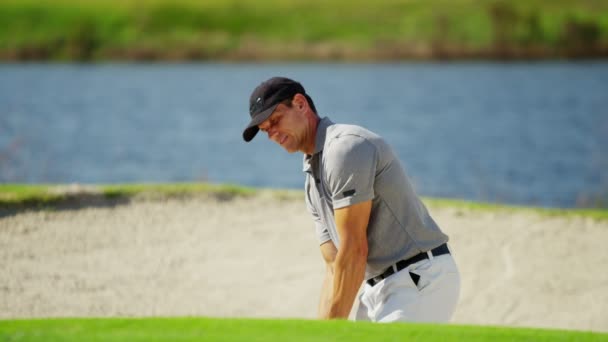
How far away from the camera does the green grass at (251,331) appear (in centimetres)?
296

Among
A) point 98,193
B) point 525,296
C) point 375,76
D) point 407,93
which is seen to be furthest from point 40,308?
point 375,76

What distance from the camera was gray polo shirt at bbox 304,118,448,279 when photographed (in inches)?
150

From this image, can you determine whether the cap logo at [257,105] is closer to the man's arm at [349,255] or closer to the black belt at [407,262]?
the man's arm at [349,255]

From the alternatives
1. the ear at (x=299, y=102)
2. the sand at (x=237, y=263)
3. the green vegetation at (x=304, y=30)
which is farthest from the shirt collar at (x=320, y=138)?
the green vegetation at (x=304, y=30)

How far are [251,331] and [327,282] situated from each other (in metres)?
1.31

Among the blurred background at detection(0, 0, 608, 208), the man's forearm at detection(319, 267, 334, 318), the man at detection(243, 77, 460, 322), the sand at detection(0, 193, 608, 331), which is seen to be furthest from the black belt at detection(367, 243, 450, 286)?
the blurred background at detection(0, 0, 608, 208)

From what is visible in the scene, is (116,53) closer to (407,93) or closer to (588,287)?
(407,93)

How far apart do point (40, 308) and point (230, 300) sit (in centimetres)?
158

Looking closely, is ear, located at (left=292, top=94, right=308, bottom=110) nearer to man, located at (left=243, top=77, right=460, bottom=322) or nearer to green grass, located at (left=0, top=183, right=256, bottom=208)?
man, located at (left=243, top=77, right=460, bottom=322)

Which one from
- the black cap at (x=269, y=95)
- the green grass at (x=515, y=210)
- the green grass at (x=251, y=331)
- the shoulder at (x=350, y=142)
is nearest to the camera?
the green grass at (x=251, y=331)

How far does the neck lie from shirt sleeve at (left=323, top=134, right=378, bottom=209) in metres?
0.26

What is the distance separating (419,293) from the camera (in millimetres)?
4121

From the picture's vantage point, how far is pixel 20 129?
27531mm

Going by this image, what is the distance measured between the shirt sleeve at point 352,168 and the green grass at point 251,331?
0.79m
